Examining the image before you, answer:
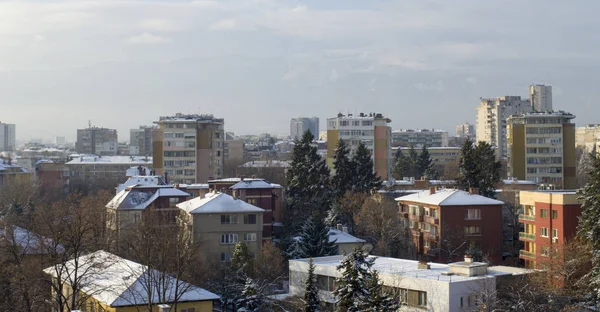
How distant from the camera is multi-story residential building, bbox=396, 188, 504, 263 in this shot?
52.8 m

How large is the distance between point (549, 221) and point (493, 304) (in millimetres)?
15312

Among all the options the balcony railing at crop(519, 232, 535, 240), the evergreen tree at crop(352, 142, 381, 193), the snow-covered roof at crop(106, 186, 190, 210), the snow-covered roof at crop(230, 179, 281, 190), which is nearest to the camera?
the balcony railing at crop(519, 232, 535, 240)

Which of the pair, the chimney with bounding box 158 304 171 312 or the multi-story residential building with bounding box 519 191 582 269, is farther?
the multi-story residential building with bounding box 519 191 582 269

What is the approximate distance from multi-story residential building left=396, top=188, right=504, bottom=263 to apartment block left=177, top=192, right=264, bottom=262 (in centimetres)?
1137

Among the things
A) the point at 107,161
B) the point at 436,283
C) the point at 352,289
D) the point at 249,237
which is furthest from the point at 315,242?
the point at 107,161

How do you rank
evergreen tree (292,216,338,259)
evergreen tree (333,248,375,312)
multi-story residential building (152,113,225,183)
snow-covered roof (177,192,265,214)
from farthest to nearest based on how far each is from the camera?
multi-story residential building (152,113,225,183), snow-covered roof (177,192,265,214), evergreen tree (292,216,338,259), evergreen tree (333,248,375,312)

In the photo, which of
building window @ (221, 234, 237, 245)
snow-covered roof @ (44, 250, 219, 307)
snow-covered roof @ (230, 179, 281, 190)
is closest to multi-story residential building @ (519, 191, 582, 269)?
building window @ (221, 234, 237, 245)

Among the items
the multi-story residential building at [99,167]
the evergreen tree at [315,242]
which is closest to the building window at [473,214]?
the evergreen tree at [315,242]

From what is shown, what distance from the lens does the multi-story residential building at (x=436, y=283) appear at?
33438mm

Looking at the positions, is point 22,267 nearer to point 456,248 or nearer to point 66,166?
point 456,248

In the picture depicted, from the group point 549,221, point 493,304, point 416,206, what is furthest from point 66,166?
point 493,304

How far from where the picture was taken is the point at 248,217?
51.6m

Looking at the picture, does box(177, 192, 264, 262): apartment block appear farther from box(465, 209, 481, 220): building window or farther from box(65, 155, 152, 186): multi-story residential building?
box(65, 155, 152, 186): multi-story residential building

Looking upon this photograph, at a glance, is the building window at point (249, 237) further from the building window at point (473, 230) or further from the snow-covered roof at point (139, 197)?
the building window at point (473, 230)
